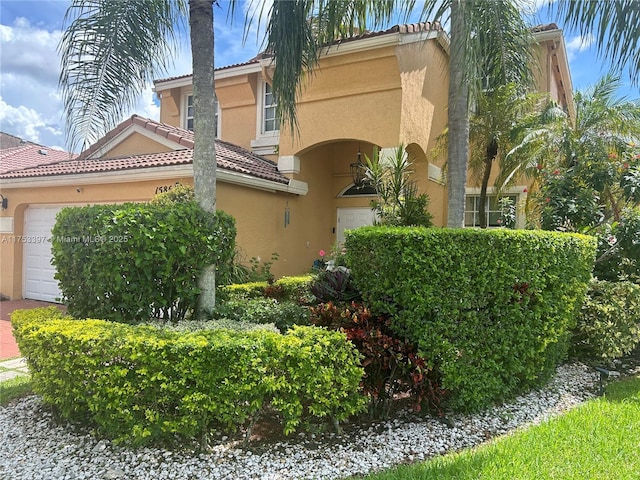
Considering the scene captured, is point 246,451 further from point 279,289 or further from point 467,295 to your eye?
point 279,289

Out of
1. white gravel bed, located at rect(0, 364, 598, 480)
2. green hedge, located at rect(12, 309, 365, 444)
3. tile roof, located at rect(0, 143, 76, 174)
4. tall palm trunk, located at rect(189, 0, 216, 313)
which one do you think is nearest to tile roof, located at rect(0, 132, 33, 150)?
tile roof, located at rect(0, 143, 76, 174)

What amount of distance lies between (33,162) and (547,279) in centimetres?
2110

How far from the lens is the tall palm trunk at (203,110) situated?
250 inches

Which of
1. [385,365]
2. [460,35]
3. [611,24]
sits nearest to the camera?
[385,365]

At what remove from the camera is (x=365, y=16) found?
751cm

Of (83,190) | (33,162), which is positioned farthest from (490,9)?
(33,162)

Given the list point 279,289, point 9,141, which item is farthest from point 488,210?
point 9,141

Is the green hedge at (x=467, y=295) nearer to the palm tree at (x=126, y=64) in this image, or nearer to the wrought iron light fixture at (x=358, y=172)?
the palm tree at (x=126, y=64)

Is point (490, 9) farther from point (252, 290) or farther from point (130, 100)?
point (252, 290)

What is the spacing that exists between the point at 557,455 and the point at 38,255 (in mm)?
15190

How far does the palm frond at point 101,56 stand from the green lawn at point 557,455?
6023 millimetres

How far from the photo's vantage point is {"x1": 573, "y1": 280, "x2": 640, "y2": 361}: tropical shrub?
681 centimetres

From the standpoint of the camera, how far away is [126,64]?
623cm

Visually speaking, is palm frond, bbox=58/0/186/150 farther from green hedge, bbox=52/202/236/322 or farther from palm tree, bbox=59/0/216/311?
green hedge, bbox=52/202/236/322
